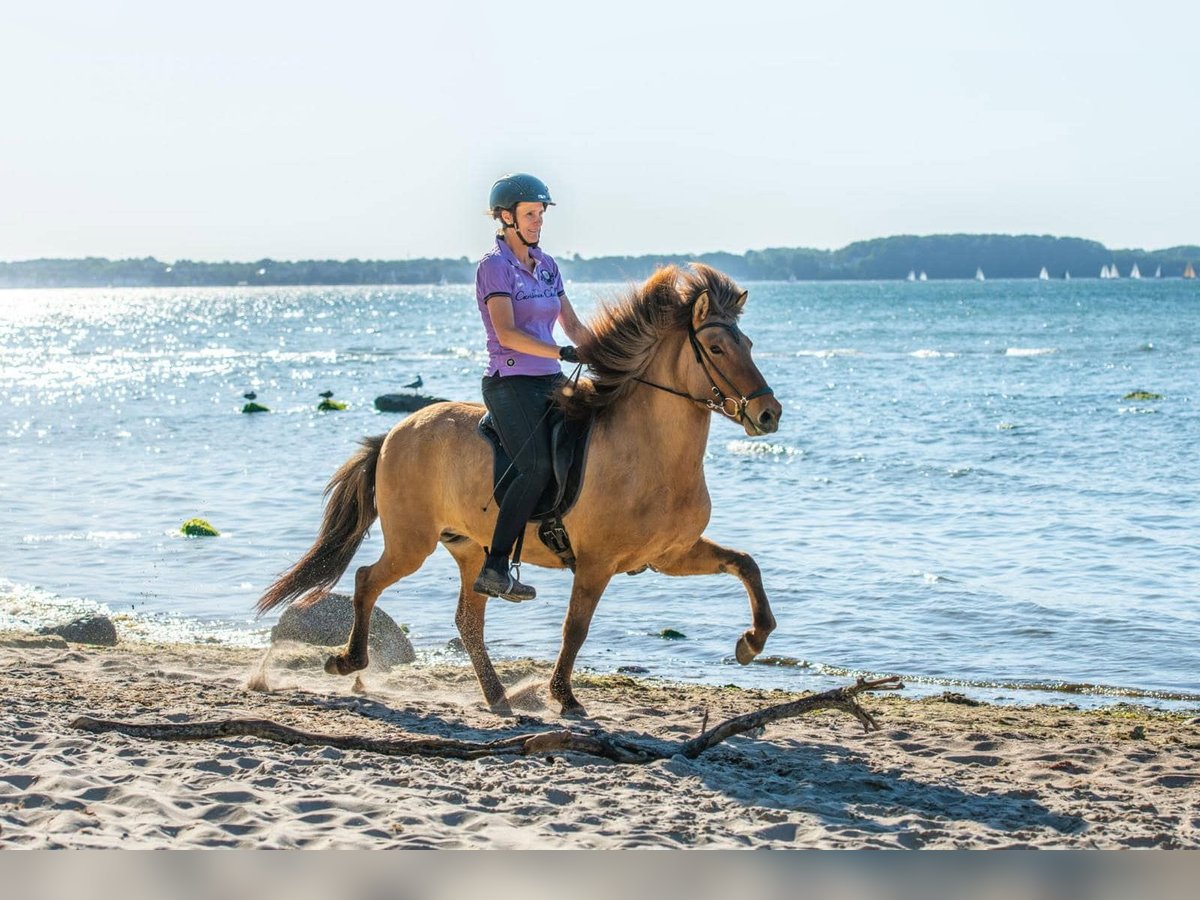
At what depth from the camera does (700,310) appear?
26.1ft

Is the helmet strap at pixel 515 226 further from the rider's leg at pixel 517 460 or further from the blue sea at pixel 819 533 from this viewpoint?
the rider's leg at pixel 517 460

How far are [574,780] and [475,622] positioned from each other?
294cm

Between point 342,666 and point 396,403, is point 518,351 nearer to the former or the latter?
point 342,666

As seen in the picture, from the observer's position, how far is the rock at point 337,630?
1143cm

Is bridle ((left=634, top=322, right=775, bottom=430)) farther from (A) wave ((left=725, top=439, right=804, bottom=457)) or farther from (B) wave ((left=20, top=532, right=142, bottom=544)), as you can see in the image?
(A) wave ((left=725, top=439, right=804, bottom=457))

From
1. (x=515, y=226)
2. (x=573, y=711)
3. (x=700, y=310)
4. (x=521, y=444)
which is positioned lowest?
(x=573, y=711)

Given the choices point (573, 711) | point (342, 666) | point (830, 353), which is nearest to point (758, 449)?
point (342, 666)

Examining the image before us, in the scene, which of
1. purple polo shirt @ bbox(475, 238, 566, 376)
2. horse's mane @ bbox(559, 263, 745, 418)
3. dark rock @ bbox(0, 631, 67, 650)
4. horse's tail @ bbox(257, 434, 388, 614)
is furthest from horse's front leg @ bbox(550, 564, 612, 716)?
dark rock @ bbox(0, 631, 67, 650)

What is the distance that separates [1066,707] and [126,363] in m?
71.8

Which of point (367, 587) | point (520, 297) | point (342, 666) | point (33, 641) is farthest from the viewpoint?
point (33, 641)

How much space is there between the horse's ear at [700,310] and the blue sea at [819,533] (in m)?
0.64

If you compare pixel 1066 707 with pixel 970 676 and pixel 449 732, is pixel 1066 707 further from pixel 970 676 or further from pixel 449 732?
pixel 449 732

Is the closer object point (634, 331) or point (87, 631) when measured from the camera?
point (634, 331)

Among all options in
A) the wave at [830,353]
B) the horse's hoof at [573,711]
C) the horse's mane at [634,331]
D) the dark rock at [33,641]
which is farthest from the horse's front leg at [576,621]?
the wave at [830,353]
